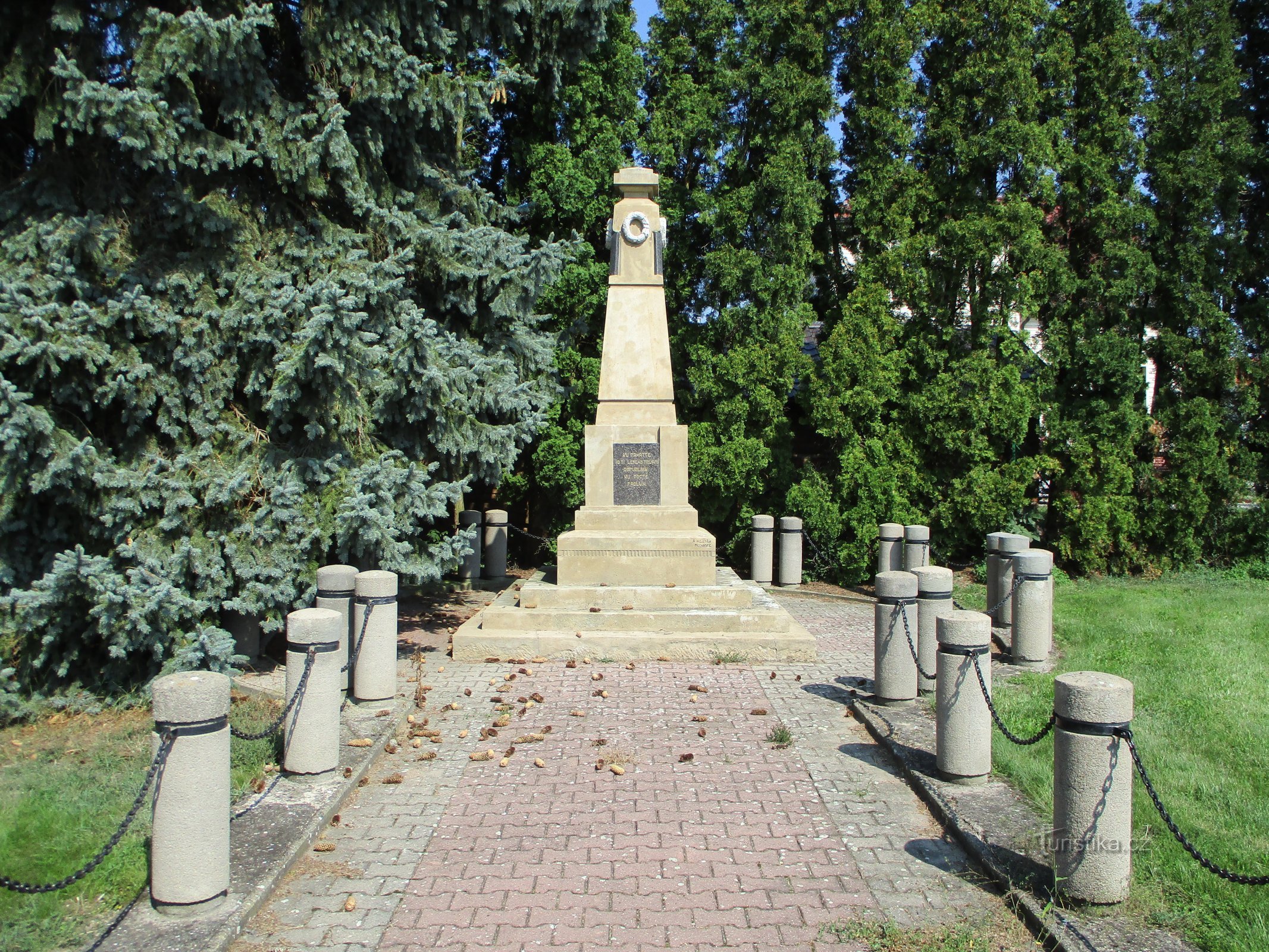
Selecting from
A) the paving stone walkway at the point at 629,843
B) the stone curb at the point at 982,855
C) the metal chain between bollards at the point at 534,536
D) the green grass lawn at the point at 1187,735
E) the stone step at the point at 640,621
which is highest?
the metal chain between bollards at the point at 534,536

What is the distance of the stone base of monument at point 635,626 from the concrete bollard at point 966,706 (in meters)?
3.40

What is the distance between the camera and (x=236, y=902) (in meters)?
3.94

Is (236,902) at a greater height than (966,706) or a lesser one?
lesser

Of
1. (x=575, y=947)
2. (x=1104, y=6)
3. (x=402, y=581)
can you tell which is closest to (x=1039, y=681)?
(x=575, y=947)

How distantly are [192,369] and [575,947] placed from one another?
214 inches

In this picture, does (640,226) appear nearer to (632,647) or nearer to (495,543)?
(495,543)

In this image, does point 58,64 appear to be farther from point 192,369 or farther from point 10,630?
point 10,630

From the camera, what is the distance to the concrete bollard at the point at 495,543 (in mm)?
13359

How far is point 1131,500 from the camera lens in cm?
1325

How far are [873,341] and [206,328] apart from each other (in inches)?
366

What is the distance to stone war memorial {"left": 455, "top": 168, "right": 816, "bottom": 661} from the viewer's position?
28.6ft

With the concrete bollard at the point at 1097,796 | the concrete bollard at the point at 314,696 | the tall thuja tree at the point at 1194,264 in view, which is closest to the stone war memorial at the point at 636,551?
the concrete bollard at the point at 314,696

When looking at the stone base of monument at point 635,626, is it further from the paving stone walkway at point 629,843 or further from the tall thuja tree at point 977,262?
the tall thuja tree at point 977,262

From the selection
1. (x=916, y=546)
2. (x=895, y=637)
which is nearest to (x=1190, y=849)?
(x=895, y=637)
